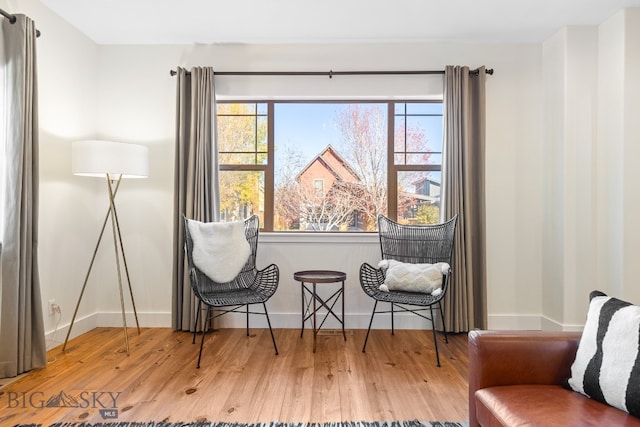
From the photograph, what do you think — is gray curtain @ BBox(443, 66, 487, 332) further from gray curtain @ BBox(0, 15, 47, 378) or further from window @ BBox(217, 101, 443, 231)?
gray curtain @ BBox(0, 15, 47, 378)

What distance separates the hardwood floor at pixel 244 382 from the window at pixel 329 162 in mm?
1136

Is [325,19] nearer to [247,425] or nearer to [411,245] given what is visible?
[411,245]

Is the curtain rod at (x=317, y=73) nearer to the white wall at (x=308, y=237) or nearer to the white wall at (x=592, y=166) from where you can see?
the white wall at (x=308, y=237)

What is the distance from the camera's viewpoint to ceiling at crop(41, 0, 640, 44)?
2.88 meters

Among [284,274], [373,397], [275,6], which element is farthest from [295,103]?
[373,397]

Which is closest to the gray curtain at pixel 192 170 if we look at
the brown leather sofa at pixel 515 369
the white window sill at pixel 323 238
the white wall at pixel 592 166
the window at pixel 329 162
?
the window at pixel 329 162

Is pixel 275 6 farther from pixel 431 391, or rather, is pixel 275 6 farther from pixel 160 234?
pixel 431 391

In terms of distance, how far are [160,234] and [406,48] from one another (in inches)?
111

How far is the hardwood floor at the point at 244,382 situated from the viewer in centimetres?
201

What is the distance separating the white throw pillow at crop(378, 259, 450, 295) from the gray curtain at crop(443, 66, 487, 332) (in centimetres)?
47

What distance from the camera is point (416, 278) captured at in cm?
291

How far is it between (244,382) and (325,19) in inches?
108

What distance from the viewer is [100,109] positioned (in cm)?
355

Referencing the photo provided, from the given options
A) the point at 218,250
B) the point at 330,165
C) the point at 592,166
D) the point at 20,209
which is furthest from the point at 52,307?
the point at 592,166
